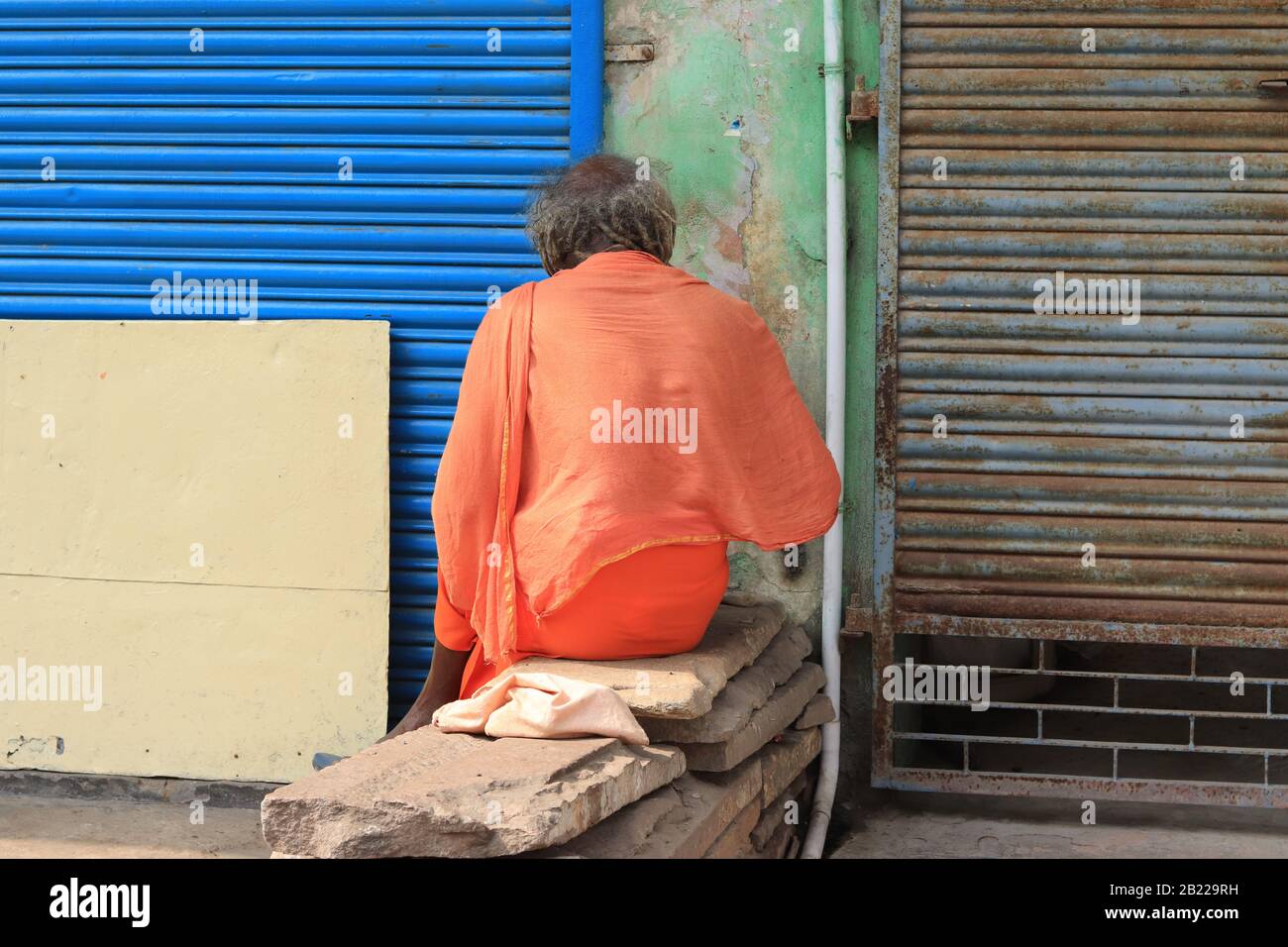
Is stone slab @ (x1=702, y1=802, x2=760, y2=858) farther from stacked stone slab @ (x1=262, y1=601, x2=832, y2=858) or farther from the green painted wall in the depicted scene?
the green painted wall

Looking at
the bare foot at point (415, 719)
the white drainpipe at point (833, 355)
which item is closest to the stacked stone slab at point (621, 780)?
the white drainpipe at point (833, 355)

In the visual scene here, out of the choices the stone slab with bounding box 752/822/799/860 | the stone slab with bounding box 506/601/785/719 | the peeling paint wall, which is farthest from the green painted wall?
the stone slab with bounding box 506/601/785/719

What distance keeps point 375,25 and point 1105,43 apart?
2273 mm

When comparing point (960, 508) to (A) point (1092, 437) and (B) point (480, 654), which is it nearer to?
(A) point (1092, 437)

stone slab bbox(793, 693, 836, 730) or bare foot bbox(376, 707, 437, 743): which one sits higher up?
bare foot bbox(376, 707, 437, 743)

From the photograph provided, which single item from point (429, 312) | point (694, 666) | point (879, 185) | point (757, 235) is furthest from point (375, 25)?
point (694, 666)

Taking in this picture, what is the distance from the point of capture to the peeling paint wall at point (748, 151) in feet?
13.7

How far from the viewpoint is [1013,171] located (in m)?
4.01

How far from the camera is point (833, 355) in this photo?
4.09 m

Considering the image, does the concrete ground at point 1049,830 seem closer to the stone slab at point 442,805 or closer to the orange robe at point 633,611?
the orange robe at point 633,611

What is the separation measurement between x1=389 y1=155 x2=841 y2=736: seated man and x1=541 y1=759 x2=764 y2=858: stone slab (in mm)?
379

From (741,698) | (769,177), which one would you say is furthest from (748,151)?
(741,698)

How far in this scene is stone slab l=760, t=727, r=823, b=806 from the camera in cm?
360

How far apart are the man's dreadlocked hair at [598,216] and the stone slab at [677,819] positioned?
1.37 meters
